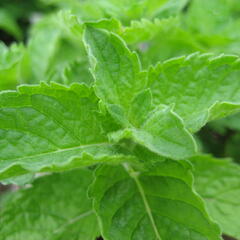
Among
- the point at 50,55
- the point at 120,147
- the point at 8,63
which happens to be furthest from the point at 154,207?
the point at 50,55

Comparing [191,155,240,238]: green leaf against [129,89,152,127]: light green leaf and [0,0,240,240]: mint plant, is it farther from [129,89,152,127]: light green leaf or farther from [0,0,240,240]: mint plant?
[129,89,152,127]: light green leaf

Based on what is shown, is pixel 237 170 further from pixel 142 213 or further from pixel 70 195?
pixel 70 195

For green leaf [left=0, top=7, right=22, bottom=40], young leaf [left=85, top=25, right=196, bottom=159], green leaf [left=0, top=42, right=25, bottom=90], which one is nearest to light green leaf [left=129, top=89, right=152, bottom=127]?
young leaf [left=85, top=25, right=196, bottom=159]

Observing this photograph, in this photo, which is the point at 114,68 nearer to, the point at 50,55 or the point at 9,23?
the point at 50,55

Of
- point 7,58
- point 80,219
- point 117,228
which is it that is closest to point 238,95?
point 117,228

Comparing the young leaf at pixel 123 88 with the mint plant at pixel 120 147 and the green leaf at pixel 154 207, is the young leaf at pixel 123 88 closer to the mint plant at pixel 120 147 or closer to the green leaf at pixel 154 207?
the mint plant at pixel 120 147
